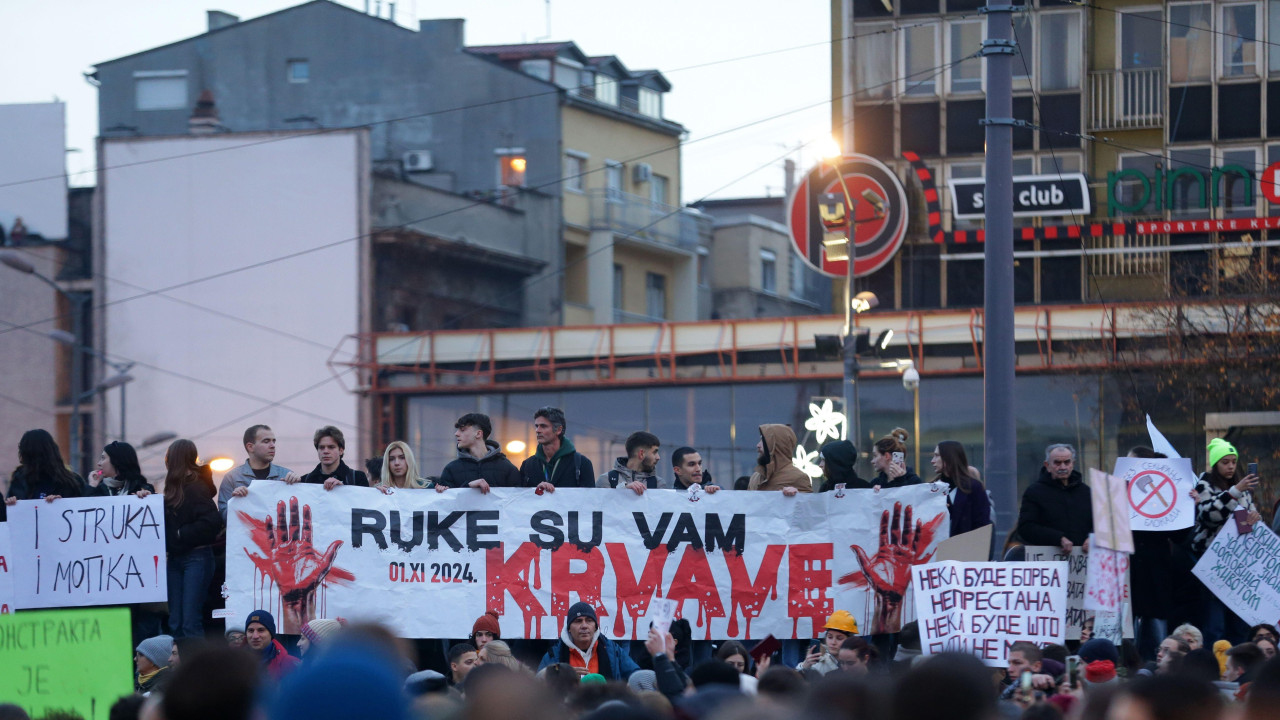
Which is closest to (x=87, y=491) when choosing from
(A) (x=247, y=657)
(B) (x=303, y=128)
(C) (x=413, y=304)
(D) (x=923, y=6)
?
(A) (x=247, y=657)

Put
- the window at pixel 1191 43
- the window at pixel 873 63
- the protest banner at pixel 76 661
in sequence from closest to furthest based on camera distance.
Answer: the protest banner at pixel 76 661 → the window at pixel 1191 43 → the window at pixel 873 63

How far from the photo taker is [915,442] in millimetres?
34531

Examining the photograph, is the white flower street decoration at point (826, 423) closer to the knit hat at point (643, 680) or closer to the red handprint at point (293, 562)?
the red handprint at point (293, 562)

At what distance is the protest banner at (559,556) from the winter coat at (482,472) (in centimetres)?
13

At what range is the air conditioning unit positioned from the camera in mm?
46375

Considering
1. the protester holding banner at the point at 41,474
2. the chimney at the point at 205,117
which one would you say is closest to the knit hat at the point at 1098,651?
the protester holding banner at the point at 41,474

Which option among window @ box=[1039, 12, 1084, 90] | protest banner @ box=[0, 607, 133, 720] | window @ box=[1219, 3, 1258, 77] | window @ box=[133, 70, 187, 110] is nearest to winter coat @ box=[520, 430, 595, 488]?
protest banner @ box=[0, 607, 133, 720]

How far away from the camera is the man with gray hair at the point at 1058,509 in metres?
10.6

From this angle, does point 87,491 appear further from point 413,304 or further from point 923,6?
point 413,304

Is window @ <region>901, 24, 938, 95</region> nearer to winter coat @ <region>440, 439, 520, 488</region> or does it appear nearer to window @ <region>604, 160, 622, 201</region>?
window @ <region>604, 160, 622, 201</region>

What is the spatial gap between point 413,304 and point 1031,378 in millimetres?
16005

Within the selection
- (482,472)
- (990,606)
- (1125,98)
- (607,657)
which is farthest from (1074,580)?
(1125,98)

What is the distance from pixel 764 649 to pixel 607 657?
3.73 ft

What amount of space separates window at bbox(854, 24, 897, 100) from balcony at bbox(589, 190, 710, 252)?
1120cm
